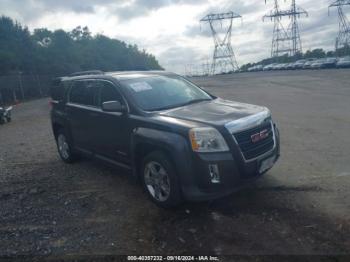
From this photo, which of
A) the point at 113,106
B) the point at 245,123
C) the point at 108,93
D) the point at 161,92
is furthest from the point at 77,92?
the point at 245,123

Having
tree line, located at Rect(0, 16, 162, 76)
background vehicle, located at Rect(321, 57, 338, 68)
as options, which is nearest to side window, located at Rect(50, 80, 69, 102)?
tree line, located at Rect(0, 16, 162, 76)

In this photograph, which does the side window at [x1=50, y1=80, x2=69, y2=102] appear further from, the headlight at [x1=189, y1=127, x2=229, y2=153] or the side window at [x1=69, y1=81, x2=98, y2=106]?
the headlight at [x1=189, y1=127, x2=229, y2=153]

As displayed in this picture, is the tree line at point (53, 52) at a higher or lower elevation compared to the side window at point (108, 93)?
higher

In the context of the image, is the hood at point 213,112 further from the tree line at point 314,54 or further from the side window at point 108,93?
the tree line at point 314,54

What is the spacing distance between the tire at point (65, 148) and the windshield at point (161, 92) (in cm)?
237

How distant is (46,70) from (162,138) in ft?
127

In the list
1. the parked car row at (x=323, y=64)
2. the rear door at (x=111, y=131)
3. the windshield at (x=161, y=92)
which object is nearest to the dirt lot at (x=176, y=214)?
the rear door at (x=111, y=131)

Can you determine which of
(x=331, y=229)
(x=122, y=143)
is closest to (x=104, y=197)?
(x=122, y=143)

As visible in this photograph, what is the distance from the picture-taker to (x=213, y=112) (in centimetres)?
505

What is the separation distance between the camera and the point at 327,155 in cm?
686

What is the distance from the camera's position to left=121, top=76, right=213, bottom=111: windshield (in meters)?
5.47

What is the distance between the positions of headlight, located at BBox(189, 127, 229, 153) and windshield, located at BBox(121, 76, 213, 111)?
1088 millimetres

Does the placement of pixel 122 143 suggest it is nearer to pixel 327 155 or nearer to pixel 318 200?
pixel 318 200

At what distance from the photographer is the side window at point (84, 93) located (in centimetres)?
634
